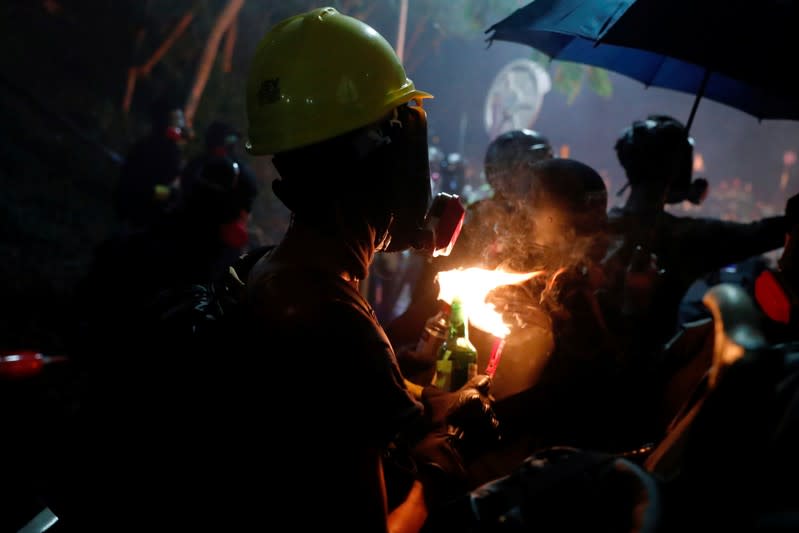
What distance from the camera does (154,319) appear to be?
1.84 meters

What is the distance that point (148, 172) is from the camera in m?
7.66

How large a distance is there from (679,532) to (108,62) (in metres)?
20.5

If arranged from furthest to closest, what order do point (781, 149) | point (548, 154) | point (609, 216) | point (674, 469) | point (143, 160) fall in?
point (781, 149) < point (143, 160) < point (548, 154) < point (609, 216) < point (674, 469)

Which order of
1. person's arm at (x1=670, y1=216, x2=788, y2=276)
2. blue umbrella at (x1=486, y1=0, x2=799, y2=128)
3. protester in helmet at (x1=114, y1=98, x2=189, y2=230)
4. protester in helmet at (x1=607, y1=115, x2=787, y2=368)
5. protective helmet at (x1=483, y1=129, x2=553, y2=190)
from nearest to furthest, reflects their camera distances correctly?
blue umbrella at (x1=486, y1=0, x2=799, y2=128), person's arm at (x1=670, y1=216, x2=788, y2=276), protester in helmet at (x1=607, y1=115, x2=787, y2=368), protective helmet at (x1=483, y1=129, x2=553, y2=190), protester in helmet at (x1=114, y1=98, x2=189, y2=230)

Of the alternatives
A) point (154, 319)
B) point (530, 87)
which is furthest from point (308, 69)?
A: point (530, 87)

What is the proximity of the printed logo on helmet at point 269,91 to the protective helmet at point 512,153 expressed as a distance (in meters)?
3.44

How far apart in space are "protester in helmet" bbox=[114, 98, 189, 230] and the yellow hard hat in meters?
6.13

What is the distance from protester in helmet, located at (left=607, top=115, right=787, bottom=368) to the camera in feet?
12.8

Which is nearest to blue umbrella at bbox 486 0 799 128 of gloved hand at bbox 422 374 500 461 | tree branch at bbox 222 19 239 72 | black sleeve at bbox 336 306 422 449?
gloved hand at bbox 422 374 500 461

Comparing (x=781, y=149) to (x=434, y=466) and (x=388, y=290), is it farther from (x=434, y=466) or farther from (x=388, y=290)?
(x=434, y=466)

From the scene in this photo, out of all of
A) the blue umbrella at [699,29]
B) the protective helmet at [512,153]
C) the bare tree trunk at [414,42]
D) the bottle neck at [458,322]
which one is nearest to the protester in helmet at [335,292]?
the bottle neck at [458,322]

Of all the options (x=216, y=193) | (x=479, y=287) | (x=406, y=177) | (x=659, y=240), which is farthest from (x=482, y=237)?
(x=216, y=193)

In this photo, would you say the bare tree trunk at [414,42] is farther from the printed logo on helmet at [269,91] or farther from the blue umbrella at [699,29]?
the printed logo on helmet at [269,91]

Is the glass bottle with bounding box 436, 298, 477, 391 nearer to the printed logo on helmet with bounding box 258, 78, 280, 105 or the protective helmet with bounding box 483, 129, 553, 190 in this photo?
the printed logo on helmet with bounding box 258, 78, 280, 105
